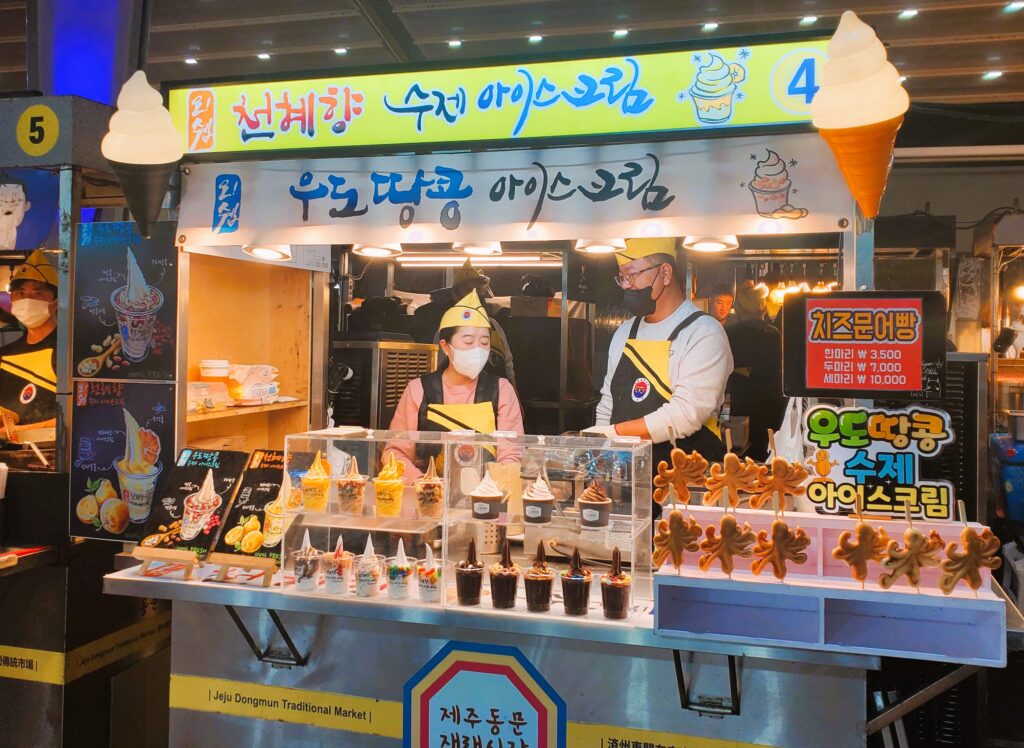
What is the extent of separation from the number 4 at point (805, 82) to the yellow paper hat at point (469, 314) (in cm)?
176

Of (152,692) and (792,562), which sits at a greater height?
(792,562)

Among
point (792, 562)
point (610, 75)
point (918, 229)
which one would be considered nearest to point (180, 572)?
point (792, 562)

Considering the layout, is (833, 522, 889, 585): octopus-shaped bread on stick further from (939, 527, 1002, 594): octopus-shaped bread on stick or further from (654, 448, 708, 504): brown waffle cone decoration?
(654, 448, 708, 504): brown waffle cone decoration

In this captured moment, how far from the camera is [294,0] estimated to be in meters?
5.08

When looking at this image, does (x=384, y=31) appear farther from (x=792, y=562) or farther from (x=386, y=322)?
(x=792, y=562)

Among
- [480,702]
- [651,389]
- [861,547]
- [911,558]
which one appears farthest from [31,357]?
[911,558]

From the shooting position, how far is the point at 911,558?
1982 mm

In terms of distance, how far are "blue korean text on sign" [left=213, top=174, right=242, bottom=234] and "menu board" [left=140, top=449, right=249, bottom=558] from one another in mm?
952

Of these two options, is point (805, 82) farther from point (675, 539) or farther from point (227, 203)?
point (227, 203)

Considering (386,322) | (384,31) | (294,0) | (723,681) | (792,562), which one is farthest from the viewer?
(384,31)

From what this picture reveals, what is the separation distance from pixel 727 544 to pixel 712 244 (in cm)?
166

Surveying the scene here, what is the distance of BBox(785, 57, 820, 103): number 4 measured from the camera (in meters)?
2.54

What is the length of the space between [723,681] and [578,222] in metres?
1.66

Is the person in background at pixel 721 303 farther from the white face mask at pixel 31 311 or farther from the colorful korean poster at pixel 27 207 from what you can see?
the white face mask at pixel 31 311
